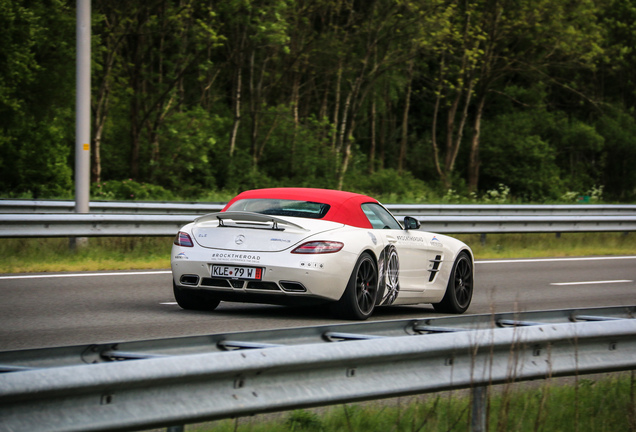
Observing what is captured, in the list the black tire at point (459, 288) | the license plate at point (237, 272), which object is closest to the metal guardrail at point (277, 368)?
the license plate at point (237, 272)

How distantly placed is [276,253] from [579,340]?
3.68 metres

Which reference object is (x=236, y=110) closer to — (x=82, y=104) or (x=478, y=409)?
(x=82, y=104)

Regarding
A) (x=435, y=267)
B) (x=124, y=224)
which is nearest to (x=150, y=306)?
(x=435, y=267)

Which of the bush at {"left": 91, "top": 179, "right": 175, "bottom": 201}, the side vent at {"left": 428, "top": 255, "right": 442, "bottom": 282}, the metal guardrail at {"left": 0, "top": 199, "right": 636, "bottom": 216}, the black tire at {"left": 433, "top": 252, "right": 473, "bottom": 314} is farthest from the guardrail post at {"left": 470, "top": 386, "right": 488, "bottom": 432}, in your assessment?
the bush at {"left": 91, "top": 179, "right": 175, "bottom": 201}

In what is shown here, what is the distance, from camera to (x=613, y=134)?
49.4 metres

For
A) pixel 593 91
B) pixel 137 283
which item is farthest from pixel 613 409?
pixel 593 91

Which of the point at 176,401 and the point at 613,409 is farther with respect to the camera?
the point at 613,409

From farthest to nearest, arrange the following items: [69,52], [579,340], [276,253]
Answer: [69,52] < [276,253] < [579,340]

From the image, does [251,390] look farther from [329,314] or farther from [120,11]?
[120,11]

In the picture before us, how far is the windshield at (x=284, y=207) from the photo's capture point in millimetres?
9148

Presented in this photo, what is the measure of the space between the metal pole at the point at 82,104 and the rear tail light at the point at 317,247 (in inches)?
295

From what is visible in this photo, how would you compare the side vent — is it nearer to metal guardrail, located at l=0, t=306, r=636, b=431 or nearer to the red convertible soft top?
the red convertible soft top

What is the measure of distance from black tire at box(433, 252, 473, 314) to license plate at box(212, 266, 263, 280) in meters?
2.82

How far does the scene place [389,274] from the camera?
374 inches
